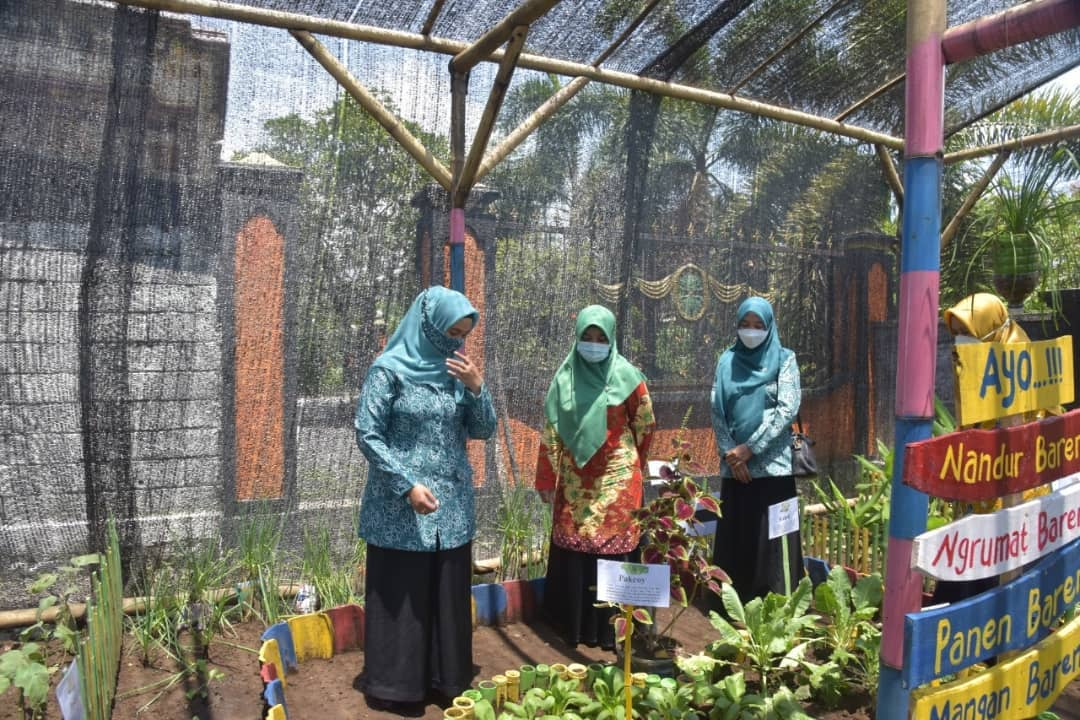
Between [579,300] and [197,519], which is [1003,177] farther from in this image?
[197,519]

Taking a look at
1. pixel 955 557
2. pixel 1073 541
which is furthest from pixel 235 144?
pixel 1073 541

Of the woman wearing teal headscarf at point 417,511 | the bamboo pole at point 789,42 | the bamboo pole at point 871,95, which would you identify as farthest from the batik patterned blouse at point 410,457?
the bamboo pole at point 871,95

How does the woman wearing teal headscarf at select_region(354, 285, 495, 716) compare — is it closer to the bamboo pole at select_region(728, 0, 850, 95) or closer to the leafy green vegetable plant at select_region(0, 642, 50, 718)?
the leafy green vegetable plant at select_region(0, 642, 50, 718)

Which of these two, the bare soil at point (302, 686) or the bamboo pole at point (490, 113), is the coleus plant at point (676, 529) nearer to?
the bare soil at point (302, 686)

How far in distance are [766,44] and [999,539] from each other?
3301 mm

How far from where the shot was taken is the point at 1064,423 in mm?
2314

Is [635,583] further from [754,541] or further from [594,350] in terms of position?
[754,541]

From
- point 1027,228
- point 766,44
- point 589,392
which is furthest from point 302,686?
point 766,44

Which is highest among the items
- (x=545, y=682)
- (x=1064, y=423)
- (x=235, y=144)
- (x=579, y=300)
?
(x=235, y=144)

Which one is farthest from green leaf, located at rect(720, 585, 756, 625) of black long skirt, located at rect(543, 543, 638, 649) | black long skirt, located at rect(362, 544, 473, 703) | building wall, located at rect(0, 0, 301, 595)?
building wall, located at rect(0, 0, 301, 595)

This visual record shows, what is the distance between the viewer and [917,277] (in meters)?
1.88

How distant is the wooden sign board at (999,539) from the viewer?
185 cm

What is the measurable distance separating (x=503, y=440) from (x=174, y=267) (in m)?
1.77

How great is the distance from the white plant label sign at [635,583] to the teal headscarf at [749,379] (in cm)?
147
